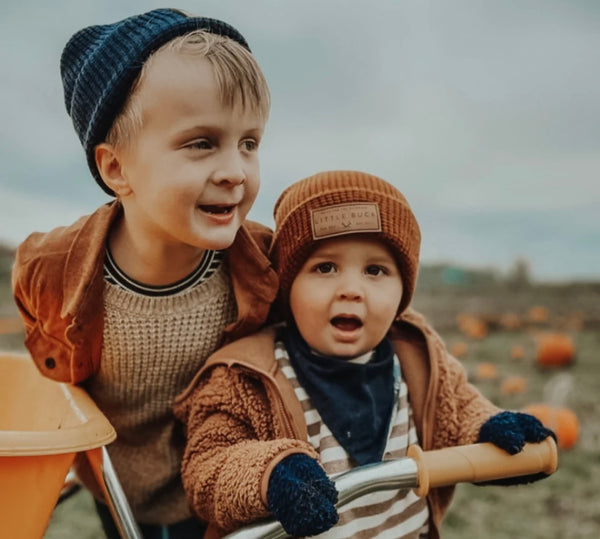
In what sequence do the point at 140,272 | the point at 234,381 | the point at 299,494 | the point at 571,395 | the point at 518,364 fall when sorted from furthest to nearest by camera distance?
1. the point at 518,364
2. the point at 571,395
3. the point at 140,272
4. the point at 234,381
5. the point at 299,494

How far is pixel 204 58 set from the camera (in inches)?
58.7

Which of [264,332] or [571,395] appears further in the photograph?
[571,395]

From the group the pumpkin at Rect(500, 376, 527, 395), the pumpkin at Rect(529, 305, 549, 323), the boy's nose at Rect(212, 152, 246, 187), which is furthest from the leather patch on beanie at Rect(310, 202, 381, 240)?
the pumpkin at Rect(529, 305, 549, 323)

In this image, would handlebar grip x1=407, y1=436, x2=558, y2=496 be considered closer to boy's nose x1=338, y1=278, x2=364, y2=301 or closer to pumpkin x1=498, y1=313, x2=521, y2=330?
boy's nose x1=338, y1=278, x2=364, y2=301

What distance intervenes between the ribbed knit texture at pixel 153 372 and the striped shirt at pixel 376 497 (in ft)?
0.68

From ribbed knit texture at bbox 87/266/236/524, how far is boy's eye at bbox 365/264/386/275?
351 mm

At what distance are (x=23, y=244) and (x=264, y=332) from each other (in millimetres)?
625

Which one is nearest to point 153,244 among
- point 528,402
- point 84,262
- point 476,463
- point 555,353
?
point 84,262

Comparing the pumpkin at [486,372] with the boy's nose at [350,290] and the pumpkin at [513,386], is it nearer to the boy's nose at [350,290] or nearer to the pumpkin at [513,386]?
the pumpkin at [513,386]

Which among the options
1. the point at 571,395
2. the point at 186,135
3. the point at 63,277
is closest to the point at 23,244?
the point at 63,277

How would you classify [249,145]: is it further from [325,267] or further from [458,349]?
[458,349]

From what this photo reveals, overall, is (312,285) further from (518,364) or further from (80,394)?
(518,364)

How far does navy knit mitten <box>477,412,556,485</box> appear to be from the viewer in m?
1.50

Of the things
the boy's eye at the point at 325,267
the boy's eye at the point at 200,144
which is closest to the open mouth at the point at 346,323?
the boy's eye at the point at 325,267
